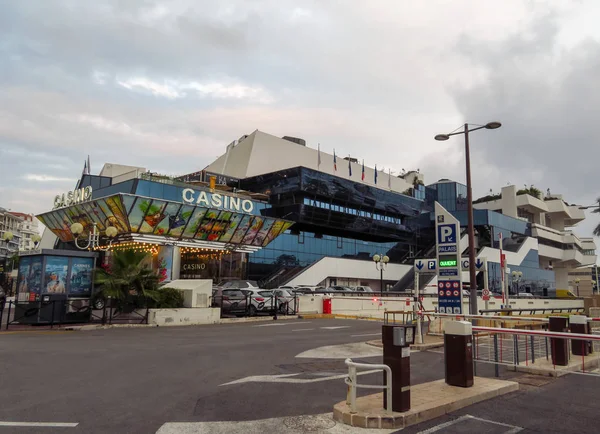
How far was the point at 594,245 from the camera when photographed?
10162 cm

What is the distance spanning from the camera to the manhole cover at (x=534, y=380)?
921 cm

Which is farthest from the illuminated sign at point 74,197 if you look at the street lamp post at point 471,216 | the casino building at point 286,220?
the street lamp post at point 471,216

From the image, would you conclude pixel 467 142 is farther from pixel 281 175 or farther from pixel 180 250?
pixel 281 175

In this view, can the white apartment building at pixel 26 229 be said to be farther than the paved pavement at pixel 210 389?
Yes

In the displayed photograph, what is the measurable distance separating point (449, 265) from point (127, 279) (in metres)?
13.5

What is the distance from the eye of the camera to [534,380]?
954 cm

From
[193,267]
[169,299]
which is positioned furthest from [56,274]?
[193,267]

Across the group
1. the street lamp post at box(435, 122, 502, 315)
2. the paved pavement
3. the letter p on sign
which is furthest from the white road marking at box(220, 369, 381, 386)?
the street lamp post at box(435, 122, 502, 315)

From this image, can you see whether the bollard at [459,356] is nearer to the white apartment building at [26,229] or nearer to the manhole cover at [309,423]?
the manhole cover at [309,423]

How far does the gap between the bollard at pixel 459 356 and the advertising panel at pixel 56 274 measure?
58.3 ft

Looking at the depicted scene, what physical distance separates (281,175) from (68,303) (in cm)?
3703

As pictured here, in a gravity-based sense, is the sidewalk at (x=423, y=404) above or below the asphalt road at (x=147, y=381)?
above

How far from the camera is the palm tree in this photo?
20.0 metres

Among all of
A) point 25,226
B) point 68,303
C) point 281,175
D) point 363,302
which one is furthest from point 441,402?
point 25,226
